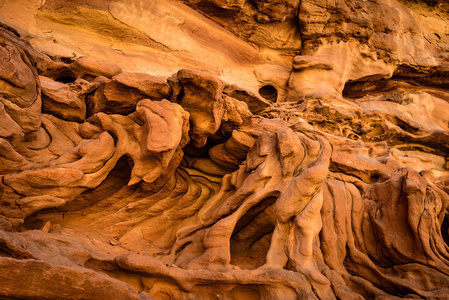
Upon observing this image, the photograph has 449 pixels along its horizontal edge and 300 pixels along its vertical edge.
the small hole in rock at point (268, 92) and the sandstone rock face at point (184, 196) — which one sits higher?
the sandstone rock face at point (184, 196)

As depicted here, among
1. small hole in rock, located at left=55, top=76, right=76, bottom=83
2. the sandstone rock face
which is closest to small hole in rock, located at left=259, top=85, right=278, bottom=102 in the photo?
the sandstone rock face

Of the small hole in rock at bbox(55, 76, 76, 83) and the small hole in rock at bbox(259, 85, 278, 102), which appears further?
the small hole in rock at bbox(259, 85, 278, 102)

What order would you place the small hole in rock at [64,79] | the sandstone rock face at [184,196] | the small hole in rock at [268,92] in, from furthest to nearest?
the small hole in rock at [268,92] → the small hole in rock at [64,79] → the sandstone rock face at [184,196]

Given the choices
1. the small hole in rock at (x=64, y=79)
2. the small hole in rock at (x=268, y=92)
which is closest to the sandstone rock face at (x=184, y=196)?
the small hole in rock at (x=64, y=79)

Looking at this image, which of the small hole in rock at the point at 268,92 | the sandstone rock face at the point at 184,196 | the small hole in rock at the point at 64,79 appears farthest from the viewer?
the small hole in rock at the point at 268,92

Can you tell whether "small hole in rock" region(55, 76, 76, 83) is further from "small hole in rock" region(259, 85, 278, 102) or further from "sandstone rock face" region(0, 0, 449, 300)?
"small hole in rock" region(259, 85, 278, 102)

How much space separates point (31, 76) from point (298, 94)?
5.62 meters

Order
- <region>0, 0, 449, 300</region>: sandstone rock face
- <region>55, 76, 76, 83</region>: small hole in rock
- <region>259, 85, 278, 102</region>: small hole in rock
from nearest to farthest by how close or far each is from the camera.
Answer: <region>0, 0, 449, 300</region>: sandstone rock face
<region>55, 76, 76, 83</region>: small hole in rock
<region>259, 85, 278, 102</region>: small hole in rock

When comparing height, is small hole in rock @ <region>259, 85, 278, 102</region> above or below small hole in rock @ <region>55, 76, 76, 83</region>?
below

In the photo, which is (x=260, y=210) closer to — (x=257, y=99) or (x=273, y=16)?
(x=257, y=99)

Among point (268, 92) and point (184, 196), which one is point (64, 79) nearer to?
point (184, 196)

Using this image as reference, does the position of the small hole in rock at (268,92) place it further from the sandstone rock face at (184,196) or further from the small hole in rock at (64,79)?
the small hole in rock at (64,79)

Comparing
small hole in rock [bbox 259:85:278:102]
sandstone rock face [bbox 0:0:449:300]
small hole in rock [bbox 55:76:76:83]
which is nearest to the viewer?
sandstone rock face [bbox 0:0:449:300]

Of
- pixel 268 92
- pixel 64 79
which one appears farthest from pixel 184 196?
pixel 268 92
